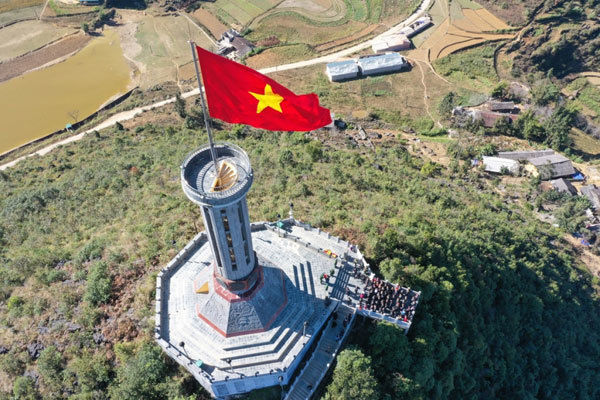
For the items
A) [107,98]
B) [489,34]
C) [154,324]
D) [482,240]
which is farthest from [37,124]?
[489,34]

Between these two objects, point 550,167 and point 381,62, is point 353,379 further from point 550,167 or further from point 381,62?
point 381,62

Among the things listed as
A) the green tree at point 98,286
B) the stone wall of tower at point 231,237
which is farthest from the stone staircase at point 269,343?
the green tree at point 98,286

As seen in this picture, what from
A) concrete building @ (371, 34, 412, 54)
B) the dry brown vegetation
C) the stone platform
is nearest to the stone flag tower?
the stone platform

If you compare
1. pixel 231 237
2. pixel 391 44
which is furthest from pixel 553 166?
pixel 231 237

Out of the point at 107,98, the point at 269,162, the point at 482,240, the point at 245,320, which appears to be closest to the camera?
the point at 245,320

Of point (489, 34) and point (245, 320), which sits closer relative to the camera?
point (245, 320)

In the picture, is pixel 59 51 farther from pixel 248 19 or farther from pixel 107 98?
pixel 248 19

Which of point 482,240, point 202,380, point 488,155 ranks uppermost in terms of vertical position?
point 202,380

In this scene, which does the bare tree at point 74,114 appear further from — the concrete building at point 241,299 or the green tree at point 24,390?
the green tree at point 24,390

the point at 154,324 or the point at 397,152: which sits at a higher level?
the point at 154,324
